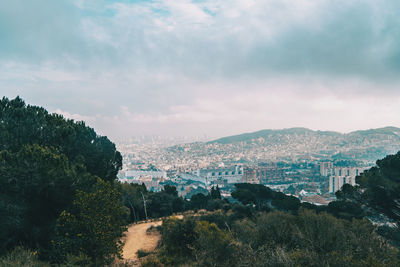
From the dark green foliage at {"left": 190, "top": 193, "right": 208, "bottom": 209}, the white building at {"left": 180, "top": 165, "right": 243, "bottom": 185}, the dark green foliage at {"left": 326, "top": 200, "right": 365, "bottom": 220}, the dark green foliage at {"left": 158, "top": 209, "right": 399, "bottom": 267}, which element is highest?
the dark green foliage at {"left": 158, "top": 209, "right": 399, "bottom": 267}

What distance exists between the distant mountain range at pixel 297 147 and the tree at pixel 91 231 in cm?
12825


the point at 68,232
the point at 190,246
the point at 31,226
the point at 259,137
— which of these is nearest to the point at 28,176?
the point at 31,226

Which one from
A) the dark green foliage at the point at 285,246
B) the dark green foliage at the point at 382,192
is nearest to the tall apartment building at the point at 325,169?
the dark green foliage at the point at 382,192

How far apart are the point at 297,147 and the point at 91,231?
176 m

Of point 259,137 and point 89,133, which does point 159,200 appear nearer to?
point 89,133

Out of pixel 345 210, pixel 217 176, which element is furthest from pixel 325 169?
pixel 345 210

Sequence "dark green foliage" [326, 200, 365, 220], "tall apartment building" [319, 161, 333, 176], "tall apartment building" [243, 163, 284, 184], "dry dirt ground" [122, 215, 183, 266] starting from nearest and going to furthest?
1. "dry dirt ground" [122, 215, 183, 266]
2. "dark green foliage" [326, 200, 365, 220]
3. "tall apartment building" [243, 163, 284, 184]
4. "tall apartment building" [319, 161, 333, 176]

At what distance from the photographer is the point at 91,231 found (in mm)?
7016

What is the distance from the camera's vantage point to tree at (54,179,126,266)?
271 inches

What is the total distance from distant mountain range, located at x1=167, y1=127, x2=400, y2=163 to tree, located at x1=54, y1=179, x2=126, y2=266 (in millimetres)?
128247

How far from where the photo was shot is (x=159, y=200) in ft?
75.5

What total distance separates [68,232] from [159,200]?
16112 millimetres

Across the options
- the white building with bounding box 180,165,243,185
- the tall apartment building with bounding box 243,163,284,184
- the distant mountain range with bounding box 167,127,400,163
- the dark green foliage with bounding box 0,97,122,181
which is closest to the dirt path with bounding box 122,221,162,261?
the dark green foliage with bounding box 0,97,122,181

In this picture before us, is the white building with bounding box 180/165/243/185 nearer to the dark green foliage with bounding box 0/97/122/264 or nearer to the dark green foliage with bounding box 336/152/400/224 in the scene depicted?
the dark green foliage with bounding box 336/152/400/224
